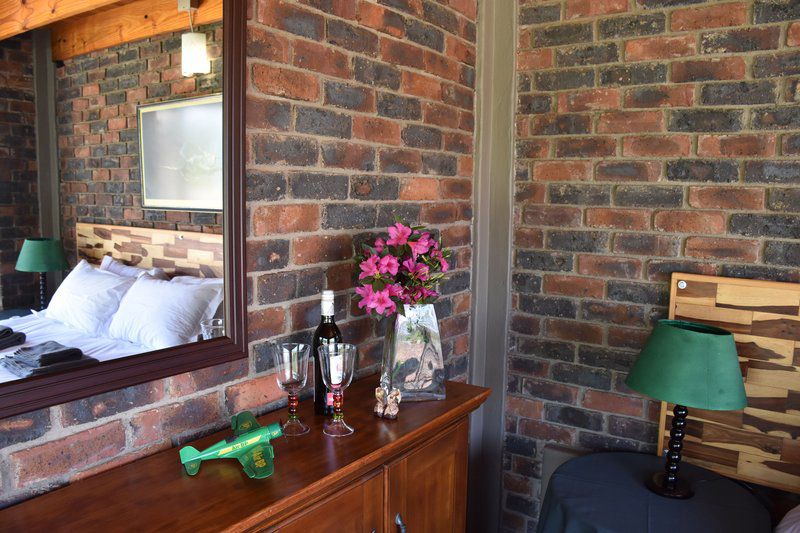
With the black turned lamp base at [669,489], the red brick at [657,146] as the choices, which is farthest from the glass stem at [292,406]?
the red brick at [657,146]

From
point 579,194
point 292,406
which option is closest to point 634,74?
point 579,194

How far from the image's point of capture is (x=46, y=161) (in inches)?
45.3

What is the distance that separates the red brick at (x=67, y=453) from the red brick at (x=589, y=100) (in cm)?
183

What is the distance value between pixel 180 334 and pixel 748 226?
1.77 m

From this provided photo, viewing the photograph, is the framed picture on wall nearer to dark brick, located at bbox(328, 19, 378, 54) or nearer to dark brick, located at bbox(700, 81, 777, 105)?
dark brick, located at bbox(328, 19, 378, 54)

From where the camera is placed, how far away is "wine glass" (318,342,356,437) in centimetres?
142

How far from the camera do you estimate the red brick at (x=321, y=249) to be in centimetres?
164

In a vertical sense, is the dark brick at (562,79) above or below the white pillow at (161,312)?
above

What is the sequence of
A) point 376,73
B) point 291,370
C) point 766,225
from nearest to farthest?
point 291,370, point 376,73, point 766,225

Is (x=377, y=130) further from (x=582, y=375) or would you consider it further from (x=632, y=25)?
(x=582, y=375)

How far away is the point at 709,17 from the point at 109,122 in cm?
186

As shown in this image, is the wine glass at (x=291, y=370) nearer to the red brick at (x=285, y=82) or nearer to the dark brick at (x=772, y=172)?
the red brick at (x=285, y=82)

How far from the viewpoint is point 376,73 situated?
6.12ft

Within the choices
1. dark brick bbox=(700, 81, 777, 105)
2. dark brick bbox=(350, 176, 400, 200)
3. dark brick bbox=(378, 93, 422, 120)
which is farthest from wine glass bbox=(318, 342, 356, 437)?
dark brick bbox=(700, 81, 777, 105)
